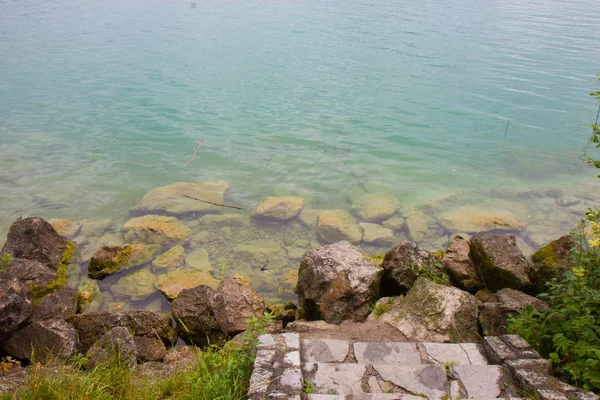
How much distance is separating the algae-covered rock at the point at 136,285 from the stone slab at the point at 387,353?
14.3 ft

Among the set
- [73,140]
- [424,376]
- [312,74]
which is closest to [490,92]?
[312,74]

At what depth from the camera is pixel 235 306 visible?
6.17 metres

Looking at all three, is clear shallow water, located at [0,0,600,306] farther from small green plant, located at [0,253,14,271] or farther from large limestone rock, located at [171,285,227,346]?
large limestone rock, located at [171,285,227,346]

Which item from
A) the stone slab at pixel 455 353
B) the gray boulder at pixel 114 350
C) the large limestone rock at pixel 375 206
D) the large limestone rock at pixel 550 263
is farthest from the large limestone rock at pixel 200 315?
the large limestone rock at pixel 375 206

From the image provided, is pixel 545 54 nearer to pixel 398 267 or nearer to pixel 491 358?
pixel 398 267

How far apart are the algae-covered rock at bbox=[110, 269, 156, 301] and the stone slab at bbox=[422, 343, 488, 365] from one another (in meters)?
4.88

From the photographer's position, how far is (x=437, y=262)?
662cm

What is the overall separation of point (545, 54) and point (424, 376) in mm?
25837

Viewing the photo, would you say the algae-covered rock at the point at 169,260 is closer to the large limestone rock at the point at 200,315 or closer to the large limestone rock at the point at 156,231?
the large limestone rock at the point at 156,231

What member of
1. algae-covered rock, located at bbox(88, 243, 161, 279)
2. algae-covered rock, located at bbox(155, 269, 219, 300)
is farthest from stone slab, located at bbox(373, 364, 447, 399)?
algae-covered rock, located at bbox(88, 243, 161, 279)

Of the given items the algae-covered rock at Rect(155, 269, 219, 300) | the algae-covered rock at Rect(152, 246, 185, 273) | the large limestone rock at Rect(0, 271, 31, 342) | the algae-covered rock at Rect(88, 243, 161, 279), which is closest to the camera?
the large limestone rock at Rect(0, 271, 31, 342)

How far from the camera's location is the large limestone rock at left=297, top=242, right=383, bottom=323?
19.4ft

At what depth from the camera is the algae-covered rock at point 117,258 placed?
789 cm

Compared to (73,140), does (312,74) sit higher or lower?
higher
